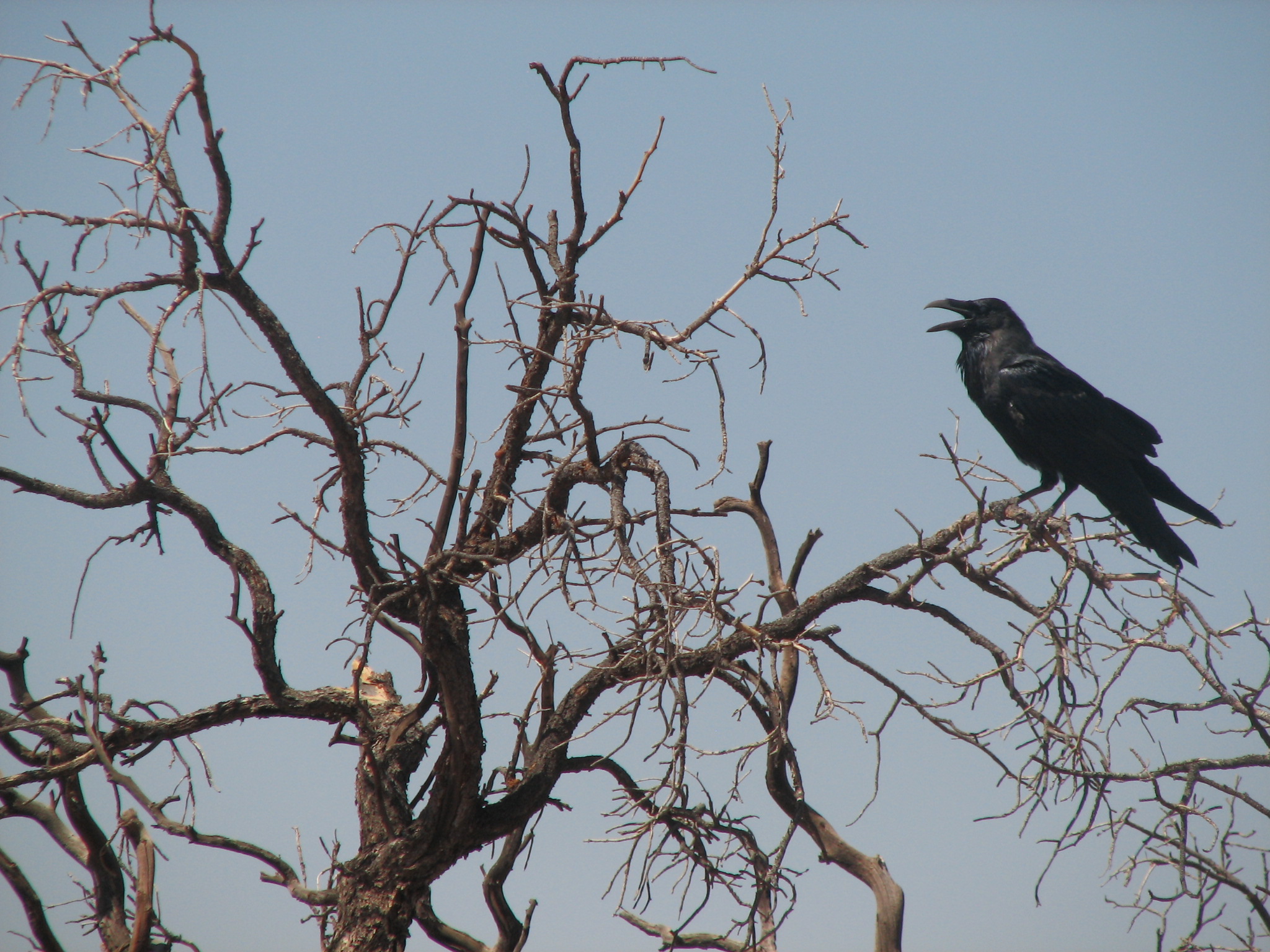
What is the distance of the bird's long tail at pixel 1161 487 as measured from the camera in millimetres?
4305

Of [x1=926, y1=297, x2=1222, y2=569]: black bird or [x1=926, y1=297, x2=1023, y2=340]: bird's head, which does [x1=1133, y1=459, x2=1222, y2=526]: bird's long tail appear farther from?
[x1=926, y1=297, x2=1023, y2=340]: bird's head

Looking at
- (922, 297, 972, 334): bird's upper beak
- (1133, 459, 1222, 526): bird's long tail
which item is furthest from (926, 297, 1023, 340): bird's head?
(1133, 459, 1222, 526): bird's long tail

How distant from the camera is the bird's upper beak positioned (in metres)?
5.24

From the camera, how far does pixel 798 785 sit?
3.57 m

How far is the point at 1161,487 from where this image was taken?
439 centimetres

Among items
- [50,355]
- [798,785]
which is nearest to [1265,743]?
[798,785]

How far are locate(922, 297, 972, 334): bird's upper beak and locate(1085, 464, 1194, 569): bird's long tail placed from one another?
1.26 metres

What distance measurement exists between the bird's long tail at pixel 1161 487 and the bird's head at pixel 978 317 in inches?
45.5

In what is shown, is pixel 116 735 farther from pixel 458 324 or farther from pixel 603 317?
pixel 603 317

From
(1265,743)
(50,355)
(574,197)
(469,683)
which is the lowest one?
(1265,743)

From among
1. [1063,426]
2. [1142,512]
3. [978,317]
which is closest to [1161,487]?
[1142,512]

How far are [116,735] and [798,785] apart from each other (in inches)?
109

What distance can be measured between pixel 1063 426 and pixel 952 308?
1067mm

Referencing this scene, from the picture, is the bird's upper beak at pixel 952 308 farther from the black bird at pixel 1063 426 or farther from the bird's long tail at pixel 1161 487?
the bird's long tail at pixel 1161 487
